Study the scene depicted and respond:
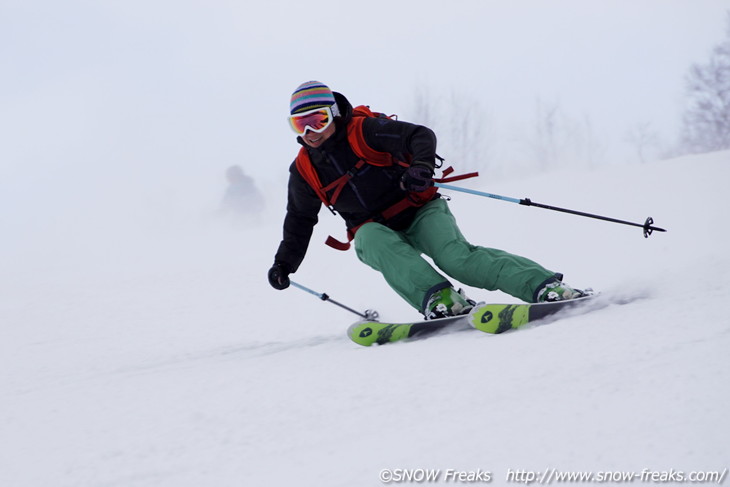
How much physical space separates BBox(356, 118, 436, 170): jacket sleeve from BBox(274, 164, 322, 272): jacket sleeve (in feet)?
2.14

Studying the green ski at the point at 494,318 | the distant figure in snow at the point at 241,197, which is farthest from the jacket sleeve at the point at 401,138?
the distant figure in snow at the point at 241,197

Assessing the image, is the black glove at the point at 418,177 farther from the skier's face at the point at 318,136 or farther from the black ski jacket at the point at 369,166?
the skier's face at the point at 318,136

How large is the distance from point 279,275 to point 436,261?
1.19 metres

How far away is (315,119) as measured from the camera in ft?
12.3

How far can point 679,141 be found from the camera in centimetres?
3709

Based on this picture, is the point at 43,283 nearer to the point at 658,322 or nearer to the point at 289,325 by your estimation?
the point at 289,325

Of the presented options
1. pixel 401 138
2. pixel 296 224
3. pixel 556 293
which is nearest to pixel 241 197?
pixel 296 224

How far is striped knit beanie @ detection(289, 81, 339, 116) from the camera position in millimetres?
3791

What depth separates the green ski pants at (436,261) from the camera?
11.2ft

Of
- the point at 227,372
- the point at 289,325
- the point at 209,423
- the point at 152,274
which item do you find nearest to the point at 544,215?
the point at 289,325

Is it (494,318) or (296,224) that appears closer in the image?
(494,318)

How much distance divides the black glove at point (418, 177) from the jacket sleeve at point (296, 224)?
0.94m

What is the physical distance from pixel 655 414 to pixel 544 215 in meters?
8.42

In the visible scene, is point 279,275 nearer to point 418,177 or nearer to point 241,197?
point 418,177
